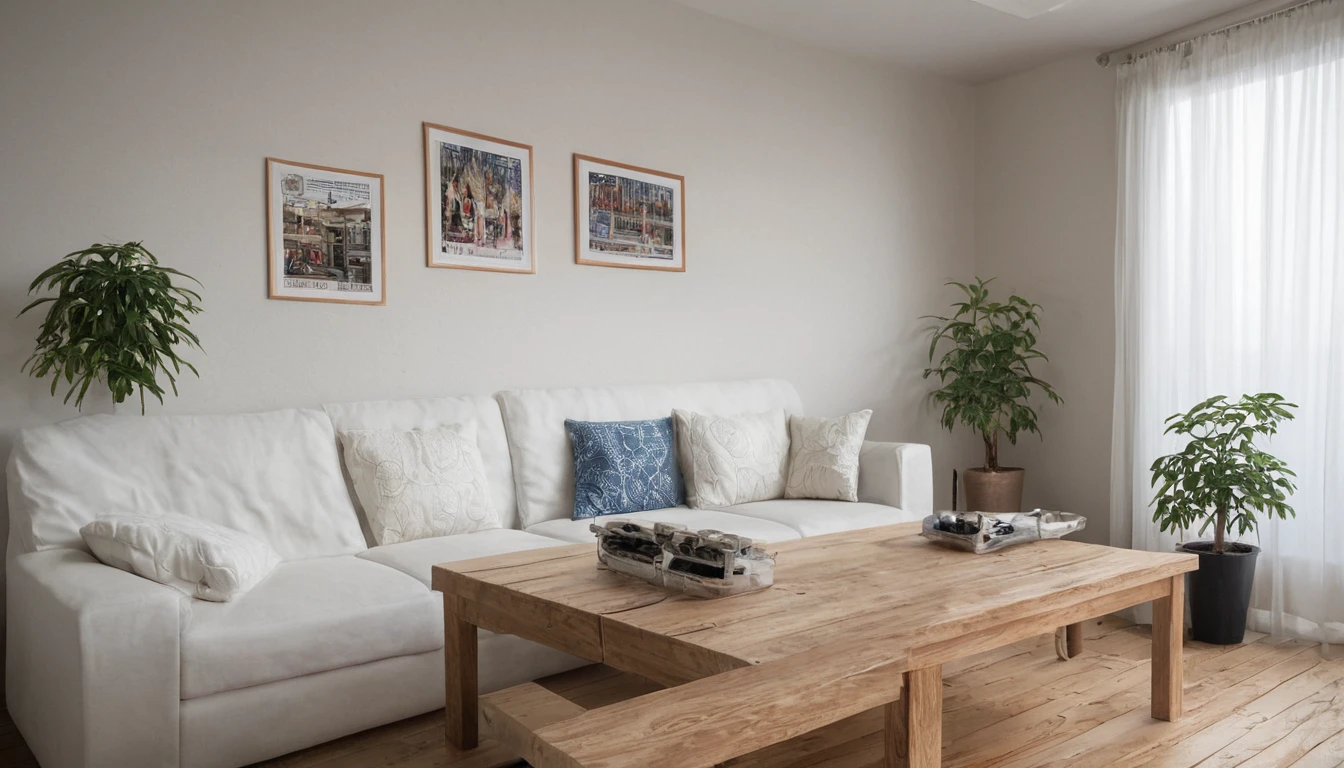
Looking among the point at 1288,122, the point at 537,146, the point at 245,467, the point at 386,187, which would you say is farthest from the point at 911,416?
the point at 245,467

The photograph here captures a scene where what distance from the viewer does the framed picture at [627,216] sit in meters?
3.88

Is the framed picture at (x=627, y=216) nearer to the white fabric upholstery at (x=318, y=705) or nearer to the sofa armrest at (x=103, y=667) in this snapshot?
the white fabric upholstery at (x=318, y=705)

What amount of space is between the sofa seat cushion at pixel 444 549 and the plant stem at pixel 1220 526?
8.02 ft

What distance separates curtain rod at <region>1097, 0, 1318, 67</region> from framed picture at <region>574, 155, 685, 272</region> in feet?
7.36

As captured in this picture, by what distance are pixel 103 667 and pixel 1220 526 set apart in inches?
A: 142

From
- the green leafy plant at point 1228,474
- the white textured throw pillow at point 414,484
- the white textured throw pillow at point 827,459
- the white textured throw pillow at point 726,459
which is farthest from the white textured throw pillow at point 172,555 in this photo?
the green leafy plant at point 1228,474

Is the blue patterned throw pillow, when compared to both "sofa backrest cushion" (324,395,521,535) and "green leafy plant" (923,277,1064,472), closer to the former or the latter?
"sofa backrest cushion" (324,395,521,535)

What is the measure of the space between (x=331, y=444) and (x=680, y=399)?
4.77 ft

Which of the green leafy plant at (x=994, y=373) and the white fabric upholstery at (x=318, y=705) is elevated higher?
the green leafy plant at (x=994, y=373)

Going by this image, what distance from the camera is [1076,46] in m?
4.58

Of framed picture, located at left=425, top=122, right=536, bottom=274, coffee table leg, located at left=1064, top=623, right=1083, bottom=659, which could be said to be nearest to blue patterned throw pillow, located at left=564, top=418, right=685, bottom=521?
framed picture, located at left=425, top=122, right=536, bottom=274

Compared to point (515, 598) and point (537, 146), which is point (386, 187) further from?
point (515, 598)

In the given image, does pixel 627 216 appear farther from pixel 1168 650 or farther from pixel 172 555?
pixel 1168 650

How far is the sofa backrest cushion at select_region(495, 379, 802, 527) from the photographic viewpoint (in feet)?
11.2
